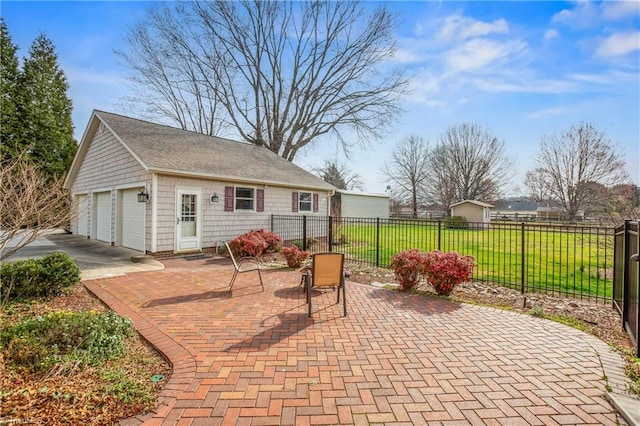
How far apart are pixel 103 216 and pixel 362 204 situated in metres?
18.3

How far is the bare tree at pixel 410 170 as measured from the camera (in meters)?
40.7


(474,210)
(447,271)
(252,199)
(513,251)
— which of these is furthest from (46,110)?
(474,210)

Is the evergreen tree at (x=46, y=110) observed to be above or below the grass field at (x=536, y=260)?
above

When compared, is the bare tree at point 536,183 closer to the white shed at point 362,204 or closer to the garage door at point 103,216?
the white shed at point 362,204

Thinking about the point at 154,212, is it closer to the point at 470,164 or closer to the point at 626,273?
the point at 626,273

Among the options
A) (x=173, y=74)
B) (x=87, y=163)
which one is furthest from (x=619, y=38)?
(x=173, y=74)

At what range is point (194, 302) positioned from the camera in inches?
207

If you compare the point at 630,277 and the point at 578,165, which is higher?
the point at 578,165

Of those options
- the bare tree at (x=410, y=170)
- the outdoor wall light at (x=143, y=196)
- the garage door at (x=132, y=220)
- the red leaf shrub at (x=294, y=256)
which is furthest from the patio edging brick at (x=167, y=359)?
the bare tree at (x=410, y=170)

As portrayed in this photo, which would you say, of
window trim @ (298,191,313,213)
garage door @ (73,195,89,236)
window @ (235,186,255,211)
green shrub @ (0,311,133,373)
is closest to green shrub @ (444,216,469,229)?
green shrub @ (0,311,133,373)

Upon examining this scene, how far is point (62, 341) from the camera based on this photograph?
10.5ft

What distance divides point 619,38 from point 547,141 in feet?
71.3

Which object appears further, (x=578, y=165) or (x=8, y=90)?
(x=578, y=165)

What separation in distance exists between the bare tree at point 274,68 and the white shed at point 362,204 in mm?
4042
